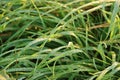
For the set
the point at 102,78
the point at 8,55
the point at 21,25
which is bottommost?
the point at 102,78

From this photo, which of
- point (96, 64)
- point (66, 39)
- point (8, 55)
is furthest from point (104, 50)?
point (8, 55)

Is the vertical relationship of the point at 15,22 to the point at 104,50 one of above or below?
above

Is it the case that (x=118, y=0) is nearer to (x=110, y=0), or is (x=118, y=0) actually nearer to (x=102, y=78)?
(x=110, y=0)

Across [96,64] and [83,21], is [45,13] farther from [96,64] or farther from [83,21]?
[96,64]

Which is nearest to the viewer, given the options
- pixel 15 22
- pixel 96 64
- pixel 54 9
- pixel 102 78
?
pixel 102 78

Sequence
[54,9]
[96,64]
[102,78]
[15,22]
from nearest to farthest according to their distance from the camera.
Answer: [102,78] < [96,64] < [54,9] < [15,22]

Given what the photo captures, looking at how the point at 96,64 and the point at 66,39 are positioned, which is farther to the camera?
the point at 66,39
